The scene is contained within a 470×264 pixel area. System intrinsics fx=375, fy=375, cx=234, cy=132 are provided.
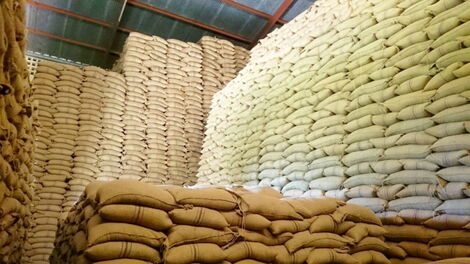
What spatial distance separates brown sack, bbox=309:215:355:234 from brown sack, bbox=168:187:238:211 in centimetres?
62

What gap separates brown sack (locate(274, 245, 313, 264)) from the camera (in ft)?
8.07

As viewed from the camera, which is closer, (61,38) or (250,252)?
(250,252)

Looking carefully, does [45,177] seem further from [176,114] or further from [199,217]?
[199,217]

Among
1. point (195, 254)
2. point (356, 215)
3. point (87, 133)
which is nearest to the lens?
point (195, 254)

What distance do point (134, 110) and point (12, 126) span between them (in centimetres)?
364

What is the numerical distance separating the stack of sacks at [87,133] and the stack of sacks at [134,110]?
0.41 m

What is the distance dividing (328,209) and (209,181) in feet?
10.1

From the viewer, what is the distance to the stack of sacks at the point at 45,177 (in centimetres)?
505

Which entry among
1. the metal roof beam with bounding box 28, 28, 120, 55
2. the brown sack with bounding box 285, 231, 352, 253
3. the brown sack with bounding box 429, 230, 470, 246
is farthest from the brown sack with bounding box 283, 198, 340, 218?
the metal roof beam with bounding box 28, 28, 120, 55

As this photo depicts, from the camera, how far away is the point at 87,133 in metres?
5.77

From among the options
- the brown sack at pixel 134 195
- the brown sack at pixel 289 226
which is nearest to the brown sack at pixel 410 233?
Result: the brown sack at pixel 289 226

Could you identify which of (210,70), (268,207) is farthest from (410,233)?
(210,70)

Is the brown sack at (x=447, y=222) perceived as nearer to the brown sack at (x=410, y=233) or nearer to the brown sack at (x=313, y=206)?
the brown sack at (x=410, y=233)

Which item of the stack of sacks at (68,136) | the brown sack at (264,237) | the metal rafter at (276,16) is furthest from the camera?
the metal rafter at (276,16)
